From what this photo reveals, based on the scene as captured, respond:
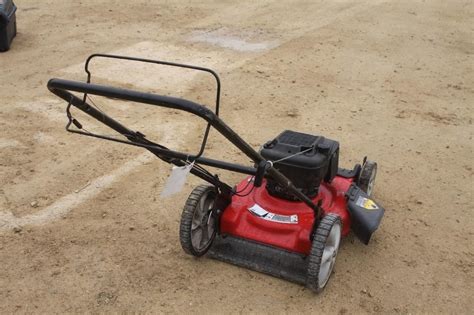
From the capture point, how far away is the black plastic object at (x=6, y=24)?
9500mm

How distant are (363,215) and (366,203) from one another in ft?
0.53

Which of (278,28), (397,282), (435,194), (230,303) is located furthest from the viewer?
(278,28)

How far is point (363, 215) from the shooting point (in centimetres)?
448

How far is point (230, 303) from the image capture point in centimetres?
404

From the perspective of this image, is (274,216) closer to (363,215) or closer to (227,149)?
(363,215)

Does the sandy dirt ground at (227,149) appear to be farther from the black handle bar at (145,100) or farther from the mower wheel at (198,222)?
the black handle bar at (145,100)

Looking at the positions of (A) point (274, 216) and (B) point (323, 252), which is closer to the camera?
(B) point (323, 252)

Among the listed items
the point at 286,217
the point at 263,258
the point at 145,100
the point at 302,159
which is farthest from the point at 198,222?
the point at 145,100

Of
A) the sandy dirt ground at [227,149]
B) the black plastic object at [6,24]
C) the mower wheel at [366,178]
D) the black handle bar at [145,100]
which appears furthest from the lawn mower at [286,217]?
the black plastic object at [6,24]

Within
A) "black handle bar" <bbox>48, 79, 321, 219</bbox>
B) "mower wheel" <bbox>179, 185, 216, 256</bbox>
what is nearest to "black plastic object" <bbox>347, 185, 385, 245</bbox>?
"mower wheel" <bbox>179, 185, 216, 256</bbox>

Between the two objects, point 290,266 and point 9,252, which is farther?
point 9,252

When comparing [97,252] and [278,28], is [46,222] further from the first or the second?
[278,28]

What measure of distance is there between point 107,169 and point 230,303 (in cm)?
251

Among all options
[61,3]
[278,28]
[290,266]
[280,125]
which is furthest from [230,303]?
[61,3]
